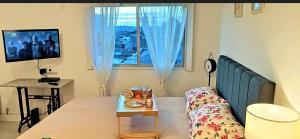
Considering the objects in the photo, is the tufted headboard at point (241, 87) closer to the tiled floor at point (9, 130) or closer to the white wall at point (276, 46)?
the white wall at point (276, 46)

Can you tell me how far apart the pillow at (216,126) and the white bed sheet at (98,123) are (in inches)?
8.7

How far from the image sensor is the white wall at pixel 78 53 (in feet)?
12.0

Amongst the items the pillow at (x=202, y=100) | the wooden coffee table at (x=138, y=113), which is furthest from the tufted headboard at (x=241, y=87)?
the wooden coffee table at (x=138, y=113)

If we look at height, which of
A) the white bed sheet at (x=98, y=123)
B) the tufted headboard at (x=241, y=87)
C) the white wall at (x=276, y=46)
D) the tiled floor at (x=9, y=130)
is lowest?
the tiled floor at (x=9, y=130)

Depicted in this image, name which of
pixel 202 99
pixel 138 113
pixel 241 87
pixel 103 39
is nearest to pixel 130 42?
pixel 103 39

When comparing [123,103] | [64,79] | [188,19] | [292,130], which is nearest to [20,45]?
[64,79]

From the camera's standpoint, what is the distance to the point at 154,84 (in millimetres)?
3877

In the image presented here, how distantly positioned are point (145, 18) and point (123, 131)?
191cm

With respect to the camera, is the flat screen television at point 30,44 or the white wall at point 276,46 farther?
the flat screen television at point 30,44

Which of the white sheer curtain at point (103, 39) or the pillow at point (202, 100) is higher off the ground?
the white sheer curtain at point (103, 39)

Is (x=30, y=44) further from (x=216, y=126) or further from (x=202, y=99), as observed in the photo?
(x=216, y=126)

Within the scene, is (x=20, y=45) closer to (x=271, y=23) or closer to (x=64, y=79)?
(x=64, y=79)

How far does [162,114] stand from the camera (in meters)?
2.63

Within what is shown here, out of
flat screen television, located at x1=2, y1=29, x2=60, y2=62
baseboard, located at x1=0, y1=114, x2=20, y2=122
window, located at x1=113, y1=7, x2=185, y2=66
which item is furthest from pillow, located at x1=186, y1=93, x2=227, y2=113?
baseboard, located at x1=0, y1=114, x2=20, y2=122
